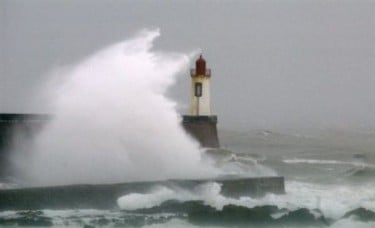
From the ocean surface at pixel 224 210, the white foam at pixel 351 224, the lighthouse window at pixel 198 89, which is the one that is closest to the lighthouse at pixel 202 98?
the lighthouse window at pixel 198 89

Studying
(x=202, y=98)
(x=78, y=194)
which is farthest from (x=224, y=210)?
(x=202, y=98)

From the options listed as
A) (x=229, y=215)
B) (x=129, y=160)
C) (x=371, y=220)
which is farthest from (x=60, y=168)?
(x=371, y=220)

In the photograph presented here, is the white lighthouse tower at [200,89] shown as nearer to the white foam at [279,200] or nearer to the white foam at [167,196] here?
the white foam at [279,200]

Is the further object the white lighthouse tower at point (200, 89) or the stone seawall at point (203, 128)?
the white lighthouse tower at point (200, 89)

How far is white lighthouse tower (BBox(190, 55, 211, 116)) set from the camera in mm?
12070

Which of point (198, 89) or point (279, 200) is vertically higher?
point (198, 89)

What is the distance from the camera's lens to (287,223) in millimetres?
6680

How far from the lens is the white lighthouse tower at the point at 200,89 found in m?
12.1

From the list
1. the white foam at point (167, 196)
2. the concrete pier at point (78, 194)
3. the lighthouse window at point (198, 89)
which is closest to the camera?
the concrete pier at point (78, 194)

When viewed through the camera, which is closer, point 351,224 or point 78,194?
point 351,224

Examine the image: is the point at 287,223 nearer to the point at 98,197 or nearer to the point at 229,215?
the point at 229,215

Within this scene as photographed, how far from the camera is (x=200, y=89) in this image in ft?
39.7

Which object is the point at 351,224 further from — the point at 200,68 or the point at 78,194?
the point at 200,68

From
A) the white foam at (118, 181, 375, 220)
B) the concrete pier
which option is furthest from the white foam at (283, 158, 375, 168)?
the concrete pier
